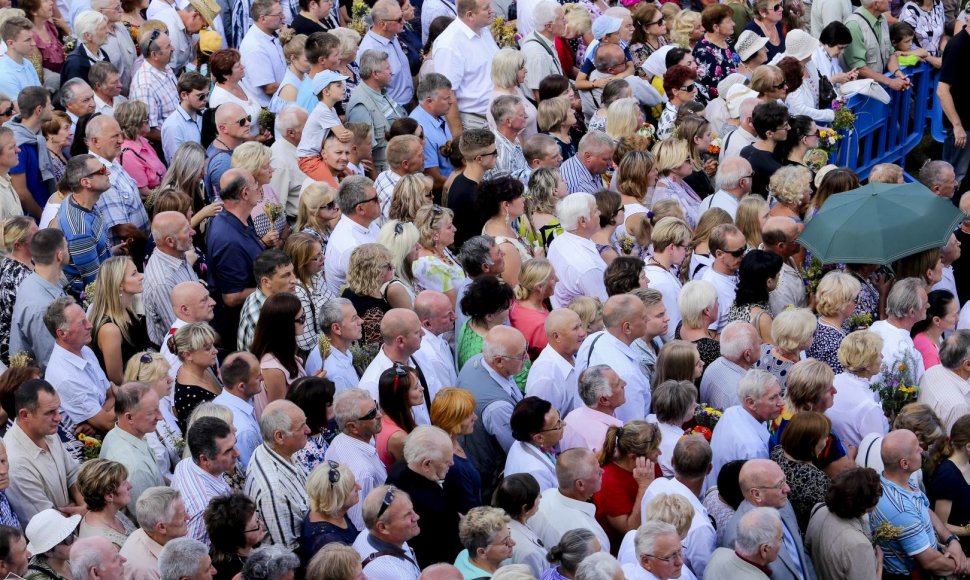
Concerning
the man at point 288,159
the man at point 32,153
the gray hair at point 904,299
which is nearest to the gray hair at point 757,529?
the gray hair at point 904,299

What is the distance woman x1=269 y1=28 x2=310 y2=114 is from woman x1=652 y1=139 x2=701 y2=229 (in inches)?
121

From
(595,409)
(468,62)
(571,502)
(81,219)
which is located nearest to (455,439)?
(571,502)

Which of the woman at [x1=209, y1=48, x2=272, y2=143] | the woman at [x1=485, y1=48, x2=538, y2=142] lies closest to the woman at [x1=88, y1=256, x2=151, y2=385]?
the woman at [x1=209, y1=48, x2=272, y2=143]

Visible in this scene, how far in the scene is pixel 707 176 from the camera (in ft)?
40.0

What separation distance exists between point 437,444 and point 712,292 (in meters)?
2.66

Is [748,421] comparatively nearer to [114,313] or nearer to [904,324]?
[904,324]

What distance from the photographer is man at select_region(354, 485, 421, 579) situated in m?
7.02

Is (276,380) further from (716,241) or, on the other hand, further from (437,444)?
(716,241)

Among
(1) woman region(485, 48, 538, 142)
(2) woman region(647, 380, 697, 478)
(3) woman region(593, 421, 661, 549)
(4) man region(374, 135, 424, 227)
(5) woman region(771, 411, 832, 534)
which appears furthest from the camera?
(1) woman region(485, 48, 538, 142)

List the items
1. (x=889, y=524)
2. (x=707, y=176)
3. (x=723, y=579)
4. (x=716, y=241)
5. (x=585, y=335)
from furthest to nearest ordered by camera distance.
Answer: (x=707, y=176), (x=716, y=241), (x=585, y=335), (x=889, y=524), (x=723, y=579)

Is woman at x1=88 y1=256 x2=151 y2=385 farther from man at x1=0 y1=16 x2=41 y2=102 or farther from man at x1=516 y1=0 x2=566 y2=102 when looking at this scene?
man at x1=516 y1=0 x2=566 y2=102

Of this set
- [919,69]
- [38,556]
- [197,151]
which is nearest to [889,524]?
[38,556]

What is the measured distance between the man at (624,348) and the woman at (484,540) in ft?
6.15

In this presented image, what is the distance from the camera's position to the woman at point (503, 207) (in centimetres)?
1013
